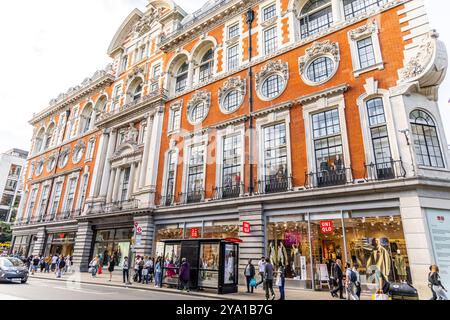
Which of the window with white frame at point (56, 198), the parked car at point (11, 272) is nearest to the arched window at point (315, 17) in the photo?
the parked car at point (11, 272)

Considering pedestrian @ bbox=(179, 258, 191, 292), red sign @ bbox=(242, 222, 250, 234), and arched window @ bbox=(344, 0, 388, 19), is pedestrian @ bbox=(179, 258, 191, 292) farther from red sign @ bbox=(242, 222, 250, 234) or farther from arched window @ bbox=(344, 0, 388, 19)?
arched window @ bbox=(344, 0, 388, 19)

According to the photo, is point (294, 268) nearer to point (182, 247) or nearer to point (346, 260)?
point (346, 260)

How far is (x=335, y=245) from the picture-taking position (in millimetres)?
14102

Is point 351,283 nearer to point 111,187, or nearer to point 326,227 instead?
point 326,227

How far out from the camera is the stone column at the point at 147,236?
21.3 meters

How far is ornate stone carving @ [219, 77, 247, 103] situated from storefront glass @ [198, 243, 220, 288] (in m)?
11.5

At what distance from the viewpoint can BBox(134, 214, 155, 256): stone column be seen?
69.8 ft

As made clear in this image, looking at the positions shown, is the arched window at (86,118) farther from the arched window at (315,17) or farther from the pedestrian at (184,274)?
the pedestrian at (184,274)

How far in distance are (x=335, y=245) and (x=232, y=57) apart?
647 inches

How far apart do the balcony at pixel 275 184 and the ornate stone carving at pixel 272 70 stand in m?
6.80

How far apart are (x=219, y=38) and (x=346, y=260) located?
65.9ft

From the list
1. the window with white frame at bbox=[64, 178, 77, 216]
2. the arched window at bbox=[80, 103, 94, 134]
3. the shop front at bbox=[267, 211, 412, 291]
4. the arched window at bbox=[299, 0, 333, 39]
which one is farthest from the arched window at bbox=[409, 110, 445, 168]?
the arched window at bbox=[80, 103, 94, 134]

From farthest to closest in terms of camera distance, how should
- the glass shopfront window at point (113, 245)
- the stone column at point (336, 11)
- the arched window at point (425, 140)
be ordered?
the glass shopfront window at point (113, 245) < the stone column at point (336, 11) < the arched window at point (425, 140)

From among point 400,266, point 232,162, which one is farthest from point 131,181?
point 400,266
